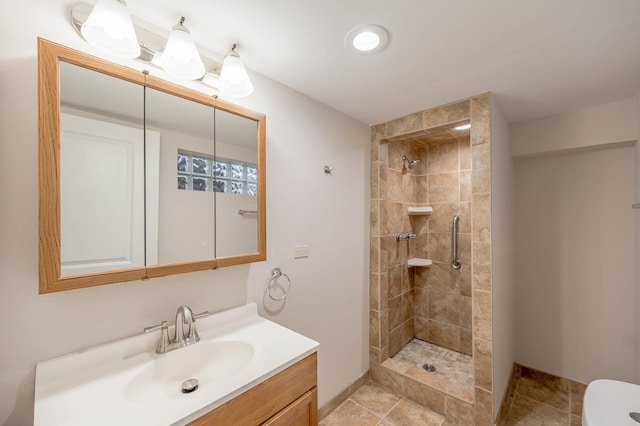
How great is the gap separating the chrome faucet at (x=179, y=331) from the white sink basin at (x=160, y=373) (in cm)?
3

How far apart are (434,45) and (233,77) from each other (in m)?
0.97

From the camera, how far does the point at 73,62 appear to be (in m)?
0.91

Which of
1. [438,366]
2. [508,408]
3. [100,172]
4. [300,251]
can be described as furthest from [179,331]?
[508,408]

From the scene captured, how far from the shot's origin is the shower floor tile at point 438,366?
1.94 m

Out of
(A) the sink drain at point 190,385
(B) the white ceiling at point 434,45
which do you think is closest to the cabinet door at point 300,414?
(A) the sink drain at point 190,385

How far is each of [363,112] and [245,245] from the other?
1.39 meters

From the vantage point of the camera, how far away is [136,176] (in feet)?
3.47

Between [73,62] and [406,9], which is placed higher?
[406,9]

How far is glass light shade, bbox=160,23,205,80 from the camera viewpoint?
3.45 feet

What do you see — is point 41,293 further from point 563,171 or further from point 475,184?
point 563,171

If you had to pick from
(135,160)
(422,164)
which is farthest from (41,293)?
(422,164)

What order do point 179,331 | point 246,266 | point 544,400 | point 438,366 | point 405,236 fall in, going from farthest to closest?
point 405,236 → point 438,366 → point 544,400 → point 246,266 → point 179,331

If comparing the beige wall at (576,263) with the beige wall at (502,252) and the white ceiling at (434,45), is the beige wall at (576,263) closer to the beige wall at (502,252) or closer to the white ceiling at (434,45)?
the beige wall at (502,252)

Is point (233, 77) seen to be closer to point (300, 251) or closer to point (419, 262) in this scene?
point (300, 251)
